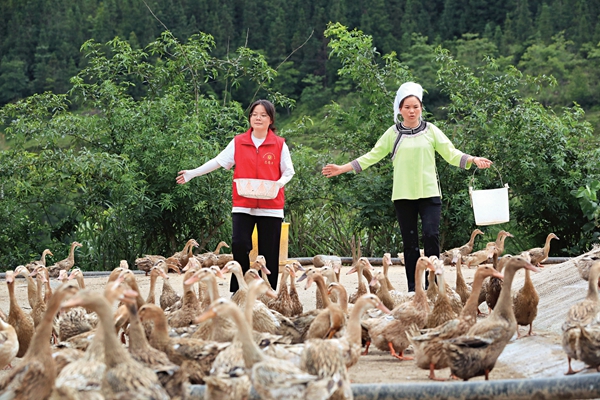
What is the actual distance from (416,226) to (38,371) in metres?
4.64

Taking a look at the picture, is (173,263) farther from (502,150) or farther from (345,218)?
(502,150)

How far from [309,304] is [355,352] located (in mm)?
3722

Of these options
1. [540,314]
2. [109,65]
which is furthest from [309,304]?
[109,65]

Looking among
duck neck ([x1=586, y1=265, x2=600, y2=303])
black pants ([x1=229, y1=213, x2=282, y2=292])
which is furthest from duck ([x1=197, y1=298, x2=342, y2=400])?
black pants ([x1=229, y1=213, x2=282, y2=292])

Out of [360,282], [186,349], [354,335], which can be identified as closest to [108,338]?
[186,349]

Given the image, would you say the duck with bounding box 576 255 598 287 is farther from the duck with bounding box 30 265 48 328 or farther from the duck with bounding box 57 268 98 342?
the duck with bounding box 30 265 48 328

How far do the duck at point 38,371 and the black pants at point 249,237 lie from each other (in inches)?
141

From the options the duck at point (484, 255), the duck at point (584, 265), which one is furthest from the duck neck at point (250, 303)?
the duck at point (484, 255)

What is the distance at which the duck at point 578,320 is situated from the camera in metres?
5.31

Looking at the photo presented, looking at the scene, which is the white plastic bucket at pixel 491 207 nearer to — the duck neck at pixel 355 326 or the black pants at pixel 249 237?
the black pants at pixel 249 237

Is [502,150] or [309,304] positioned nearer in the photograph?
[309,304]

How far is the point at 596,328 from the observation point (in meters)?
5.29

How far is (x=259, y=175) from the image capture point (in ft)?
26.7

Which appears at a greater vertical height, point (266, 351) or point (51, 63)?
point (51, 63)
